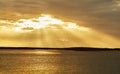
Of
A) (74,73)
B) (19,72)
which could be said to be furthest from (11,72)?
(74,73)

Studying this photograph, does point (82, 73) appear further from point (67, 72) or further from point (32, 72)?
point (32, 72)

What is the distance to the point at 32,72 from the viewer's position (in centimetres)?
11219

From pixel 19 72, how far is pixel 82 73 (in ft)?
63.6

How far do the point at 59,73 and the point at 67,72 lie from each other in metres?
2.94

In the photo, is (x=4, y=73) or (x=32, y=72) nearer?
(x=4, y=73)

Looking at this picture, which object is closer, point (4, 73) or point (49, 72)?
point (4, 73)

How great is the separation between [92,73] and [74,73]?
5.60 m

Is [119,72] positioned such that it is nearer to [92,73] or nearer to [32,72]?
[92,73]

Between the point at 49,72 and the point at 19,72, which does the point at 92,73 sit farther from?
the point at 19,72

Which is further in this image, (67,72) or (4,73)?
(67,72)

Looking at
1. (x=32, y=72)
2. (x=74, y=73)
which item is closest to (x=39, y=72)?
(x=32, y=72)

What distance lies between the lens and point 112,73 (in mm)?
109438

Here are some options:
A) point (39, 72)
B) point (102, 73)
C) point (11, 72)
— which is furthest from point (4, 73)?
point (102, 73)

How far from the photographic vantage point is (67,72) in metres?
113
